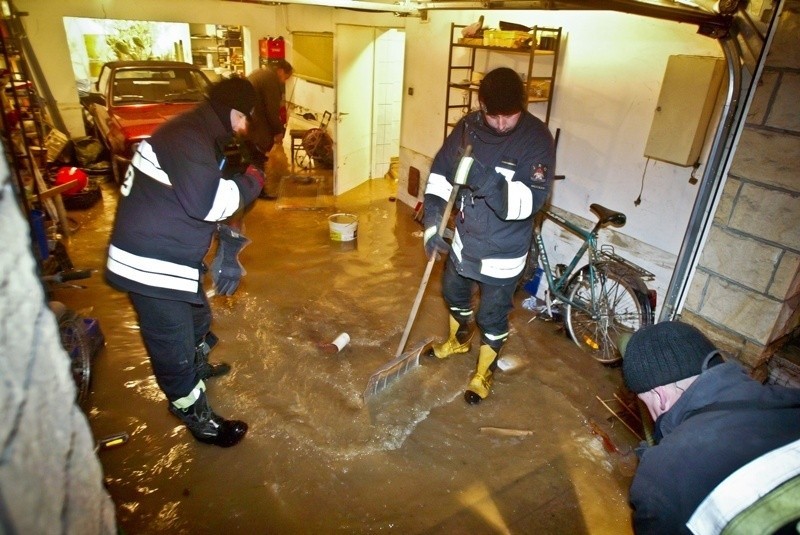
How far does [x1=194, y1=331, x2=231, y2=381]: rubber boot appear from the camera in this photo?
11.2 ft

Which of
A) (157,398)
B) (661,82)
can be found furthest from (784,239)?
(157,398)

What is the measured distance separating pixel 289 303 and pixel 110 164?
5.22 metres

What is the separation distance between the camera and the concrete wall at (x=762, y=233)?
265 cm

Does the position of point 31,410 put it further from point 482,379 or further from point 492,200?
point 482,379

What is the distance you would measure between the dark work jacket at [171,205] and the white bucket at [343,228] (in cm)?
306

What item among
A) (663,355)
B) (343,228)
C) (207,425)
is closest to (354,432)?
(207,425)

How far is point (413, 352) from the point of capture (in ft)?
11.8

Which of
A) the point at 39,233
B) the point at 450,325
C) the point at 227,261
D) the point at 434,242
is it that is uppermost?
the point at 434,242

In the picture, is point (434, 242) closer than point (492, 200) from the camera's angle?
No

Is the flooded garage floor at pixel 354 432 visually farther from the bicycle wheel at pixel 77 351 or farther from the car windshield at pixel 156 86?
the car windshield at pixel 156 86

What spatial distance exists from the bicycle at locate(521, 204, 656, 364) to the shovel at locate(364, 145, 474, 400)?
1.32 meters

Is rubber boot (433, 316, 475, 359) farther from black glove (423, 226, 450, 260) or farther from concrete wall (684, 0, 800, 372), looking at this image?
concrete wall (684, 0, 800, 372)

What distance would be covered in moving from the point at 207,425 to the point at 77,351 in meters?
1.07

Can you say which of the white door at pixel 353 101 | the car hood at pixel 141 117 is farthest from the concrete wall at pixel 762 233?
the car hood at pixel 141 117
